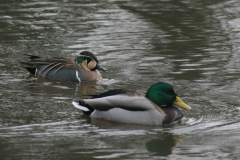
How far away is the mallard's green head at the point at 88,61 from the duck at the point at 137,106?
2.84 m

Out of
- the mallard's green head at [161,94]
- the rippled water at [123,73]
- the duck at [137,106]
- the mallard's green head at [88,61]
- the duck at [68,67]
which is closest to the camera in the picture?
the rippled water at [123,73]

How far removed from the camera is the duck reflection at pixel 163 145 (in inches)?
257

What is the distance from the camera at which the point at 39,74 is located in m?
10.9

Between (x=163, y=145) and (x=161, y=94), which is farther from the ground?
(x=161, y=94)

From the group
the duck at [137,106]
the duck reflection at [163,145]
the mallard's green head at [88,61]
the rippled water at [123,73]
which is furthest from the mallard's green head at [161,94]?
the mallard's green head at [88,61]

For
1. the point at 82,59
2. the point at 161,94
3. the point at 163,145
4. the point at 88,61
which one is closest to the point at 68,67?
the point at 82,59

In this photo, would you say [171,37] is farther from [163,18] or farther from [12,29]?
[12,29]

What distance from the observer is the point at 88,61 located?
10844mm

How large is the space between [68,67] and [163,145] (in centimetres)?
443

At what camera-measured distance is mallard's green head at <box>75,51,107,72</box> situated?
35.3 ft

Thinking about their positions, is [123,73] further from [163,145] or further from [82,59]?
[163,145]

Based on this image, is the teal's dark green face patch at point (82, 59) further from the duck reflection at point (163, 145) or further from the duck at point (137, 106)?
the duck reflection at point (163, 145)

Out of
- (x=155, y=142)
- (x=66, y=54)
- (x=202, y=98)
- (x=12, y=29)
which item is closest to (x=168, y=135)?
(x=155, y=142)

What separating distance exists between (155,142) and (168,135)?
16.4 inches
